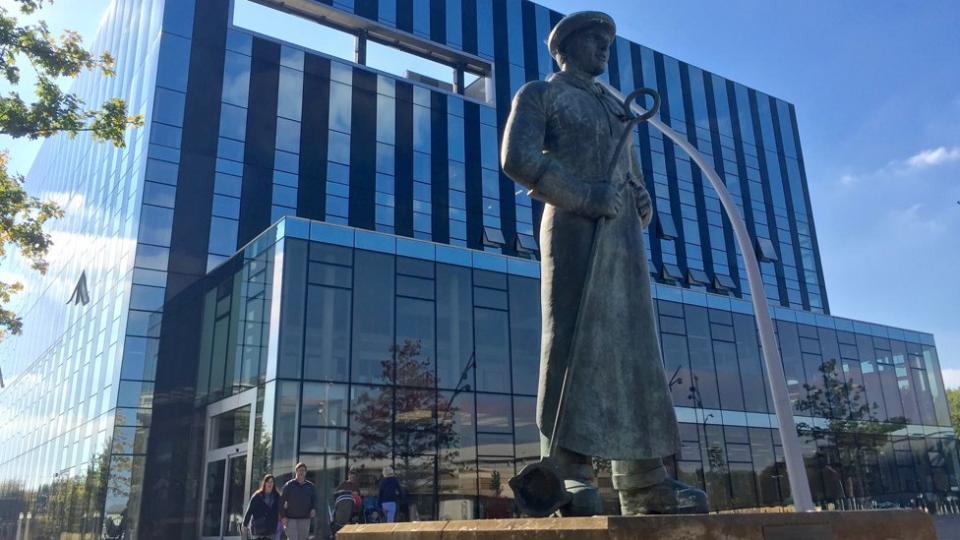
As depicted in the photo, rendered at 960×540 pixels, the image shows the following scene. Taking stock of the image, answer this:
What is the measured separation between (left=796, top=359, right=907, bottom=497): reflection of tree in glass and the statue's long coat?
32.9 meters

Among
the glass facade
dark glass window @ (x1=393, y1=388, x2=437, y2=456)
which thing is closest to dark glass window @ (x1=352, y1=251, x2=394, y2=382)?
the glass facade

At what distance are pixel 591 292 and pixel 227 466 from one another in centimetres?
2156

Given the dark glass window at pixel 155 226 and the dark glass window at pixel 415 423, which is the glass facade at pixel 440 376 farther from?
the dark glass window at pixel 155 226

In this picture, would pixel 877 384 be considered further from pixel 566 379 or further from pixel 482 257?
pixel 566 379

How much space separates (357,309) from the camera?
23.1 m

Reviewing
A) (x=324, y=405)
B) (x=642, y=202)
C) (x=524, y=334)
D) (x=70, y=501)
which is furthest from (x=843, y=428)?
(x=642, y=202)

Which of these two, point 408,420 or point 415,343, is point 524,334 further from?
point 408,420

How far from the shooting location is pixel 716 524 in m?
2.61

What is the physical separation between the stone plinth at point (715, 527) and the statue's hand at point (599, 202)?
5.14ft

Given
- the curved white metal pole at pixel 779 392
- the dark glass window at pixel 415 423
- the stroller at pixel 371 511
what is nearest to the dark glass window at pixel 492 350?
the dark glass window at pixel 415 423

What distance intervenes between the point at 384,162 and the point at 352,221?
3.30 metres

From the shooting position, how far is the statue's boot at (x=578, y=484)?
3.29 m

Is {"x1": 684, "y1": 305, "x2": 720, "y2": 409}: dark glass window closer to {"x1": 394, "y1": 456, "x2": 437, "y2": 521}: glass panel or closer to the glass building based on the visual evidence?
the glass building

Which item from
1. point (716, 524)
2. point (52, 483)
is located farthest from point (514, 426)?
point (716, 524)
